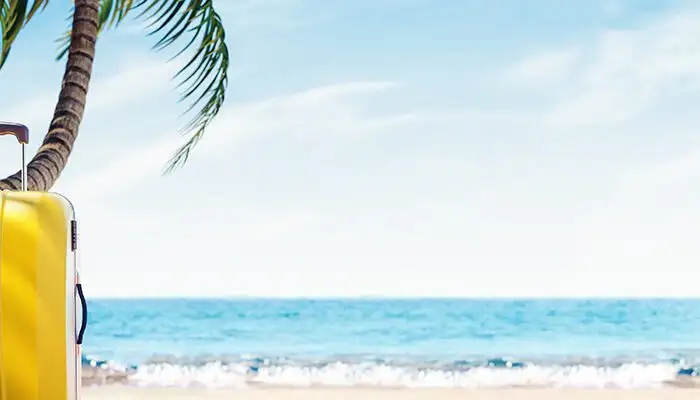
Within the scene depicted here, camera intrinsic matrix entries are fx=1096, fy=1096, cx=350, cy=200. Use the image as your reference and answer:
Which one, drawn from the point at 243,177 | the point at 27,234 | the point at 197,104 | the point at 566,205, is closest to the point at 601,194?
the point at 566,205

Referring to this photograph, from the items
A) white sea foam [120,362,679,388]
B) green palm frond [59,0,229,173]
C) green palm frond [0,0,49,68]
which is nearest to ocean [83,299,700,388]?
white sea foam [120,362,679,388]

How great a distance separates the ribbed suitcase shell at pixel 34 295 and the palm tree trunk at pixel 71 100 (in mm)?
1530

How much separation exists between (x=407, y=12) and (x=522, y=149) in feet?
13.1

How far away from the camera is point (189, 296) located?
2239 cm

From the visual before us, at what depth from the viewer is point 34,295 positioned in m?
2.67

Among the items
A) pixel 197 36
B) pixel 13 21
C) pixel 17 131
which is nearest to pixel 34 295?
pixel 17 131

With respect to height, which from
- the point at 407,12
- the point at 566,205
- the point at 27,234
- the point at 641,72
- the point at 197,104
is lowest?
the point at 27,234

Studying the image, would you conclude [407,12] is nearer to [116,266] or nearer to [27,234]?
[116,266]

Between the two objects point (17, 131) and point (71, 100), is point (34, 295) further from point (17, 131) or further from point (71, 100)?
point (71, 100)

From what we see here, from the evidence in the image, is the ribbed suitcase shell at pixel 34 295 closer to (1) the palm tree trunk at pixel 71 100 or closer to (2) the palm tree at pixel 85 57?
(2) the palm tree at pixel 85 57

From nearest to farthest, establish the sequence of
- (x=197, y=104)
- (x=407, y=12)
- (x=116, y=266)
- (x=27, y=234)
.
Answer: (x=27, y=234) < (x=197, y=104) < (x=116, y=266) < (x=407, y=12)

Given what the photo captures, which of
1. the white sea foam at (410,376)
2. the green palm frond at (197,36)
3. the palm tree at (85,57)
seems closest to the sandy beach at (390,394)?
the white sea foam at (410,376)

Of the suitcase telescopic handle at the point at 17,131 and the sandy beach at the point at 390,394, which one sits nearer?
the suitcase telescopic handle at the point at 17,131

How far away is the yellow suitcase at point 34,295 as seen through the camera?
266 cm
